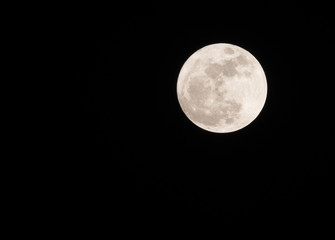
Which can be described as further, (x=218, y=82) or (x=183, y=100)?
(x=183, y=100)

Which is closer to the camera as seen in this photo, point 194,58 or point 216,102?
point 216,102

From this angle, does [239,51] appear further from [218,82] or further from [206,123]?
[206,123]

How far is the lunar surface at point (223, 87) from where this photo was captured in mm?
3688

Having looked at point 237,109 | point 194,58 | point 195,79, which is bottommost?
point 237,109

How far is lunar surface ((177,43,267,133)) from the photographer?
369cm

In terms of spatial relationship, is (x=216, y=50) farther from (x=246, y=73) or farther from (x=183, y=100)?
(x=183, y=100)

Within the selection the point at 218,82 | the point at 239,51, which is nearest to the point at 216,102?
the point at 218,82

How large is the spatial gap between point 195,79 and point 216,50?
489 millimetres

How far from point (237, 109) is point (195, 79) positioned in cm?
65

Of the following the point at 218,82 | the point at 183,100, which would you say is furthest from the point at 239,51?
the point at 183,100

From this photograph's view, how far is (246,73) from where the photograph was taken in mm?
3750

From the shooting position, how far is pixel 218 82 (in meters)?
3.67

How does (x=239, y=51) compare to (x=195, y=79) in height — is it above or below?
above

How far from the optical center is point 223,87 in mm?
3650
